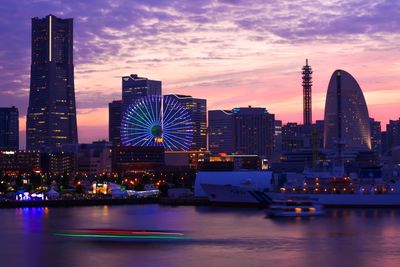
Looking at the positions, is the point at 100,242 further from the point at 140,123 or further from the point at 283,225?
the point at 140,123

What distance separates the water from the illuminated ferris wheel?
42.9 metres

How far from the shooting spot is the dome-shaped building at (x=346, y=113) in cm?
11525

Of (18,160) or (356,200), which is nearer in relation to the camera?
(356,200)

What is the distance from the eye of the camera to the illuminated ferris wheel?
89062 mm

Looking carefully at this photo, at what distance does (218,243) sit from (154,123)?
2345 inches

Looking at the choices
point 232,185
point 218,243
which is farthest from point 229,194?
point 218,243

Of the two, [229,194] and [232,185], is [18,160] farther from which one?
[229,194]

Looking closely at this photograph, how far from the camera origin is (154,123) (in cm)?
9038

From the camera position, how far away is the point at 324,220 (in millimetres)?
43219

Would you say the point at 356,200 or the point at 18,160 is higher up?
the point at 18,160

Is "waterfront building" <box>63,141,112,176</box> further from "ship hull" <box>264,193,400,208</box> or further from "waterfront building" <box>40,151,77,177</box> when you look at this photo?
"ship hull" <box>264,193,400,208</box>

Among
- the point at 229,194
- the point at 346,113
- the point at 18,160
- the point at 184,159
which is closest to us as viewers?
the point at 229,194

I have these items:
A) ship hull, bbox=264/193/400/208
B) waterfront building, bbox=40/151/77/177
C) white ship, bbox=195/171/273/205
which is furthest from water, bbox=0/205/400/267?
waterfront building, bbox=40/151/77/177

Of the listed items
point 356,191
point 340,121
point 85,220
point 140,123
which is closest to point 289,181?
point 356,191
